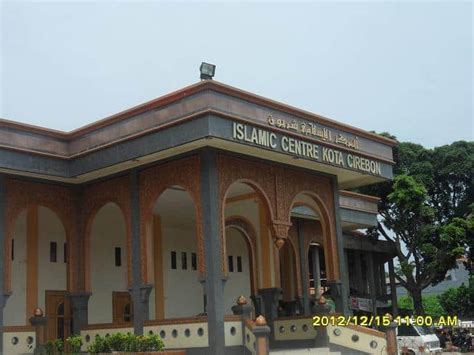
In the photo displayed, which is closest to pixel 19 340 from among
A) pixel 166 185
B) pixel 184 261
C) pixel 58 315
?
pixel 58 315

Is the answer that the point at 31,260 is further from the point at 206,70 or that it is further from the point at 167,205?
the point at 206,70

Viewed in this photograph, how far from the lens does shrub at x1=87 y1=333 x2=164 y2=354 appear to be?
1299 centimetres

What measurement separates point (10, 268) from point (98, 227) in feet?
13.0

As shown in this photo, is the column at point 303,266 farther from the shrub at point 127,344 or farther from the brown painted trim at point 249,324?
the shrub at point 127,344

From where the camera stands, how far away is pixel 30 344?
15.0 m

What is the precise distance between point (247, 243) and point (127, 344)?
8.02m

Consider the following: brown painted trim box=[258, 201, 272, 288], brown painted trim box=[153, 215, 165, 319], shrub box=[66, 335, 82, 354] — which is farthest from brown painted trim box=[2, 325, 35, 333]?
brown painted trim box=[258, 201, 272, 288]

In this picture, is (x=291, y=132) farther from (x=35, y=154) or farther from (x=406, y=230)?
(x=406, y=230)

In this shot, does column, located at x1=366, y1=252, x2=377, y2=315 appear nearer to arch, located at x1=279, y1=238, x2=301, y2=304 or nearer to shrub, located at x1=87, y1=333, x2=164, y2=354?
arch, located at x1=279, y1=238, x2=301, y2=304

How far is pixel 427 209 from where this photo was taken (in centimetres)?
2948

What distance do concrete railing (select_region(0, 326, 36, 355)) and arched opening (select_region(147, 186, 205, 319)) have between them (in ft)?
15.3

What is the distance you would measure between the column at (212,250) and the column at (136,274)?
1.88 metres

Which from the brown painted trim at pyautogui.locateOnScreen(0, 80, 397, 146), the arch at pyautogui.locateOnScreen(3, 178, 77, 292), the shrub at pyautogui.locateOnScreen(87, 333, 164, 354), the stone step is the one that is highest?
the brown painted trim at pyautogui.locateOnScreen(0, 80, 397, 146)

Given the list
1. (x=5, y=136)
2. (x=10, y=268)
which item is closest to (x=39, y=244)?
(x=10, y=268)
